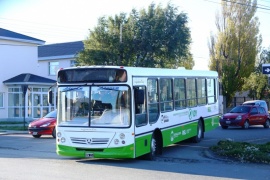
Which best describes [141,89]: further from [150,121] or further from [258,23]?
[258,23]

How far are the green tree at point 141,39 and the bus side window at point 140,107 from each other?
23.5 meters

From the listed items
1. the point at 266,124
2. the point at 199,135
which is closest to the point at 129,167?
the point at 199,135

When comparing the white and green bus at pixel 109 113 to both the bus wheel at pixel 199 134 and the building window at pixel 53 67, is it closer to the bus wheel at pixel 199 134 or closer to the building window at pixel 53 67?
the bus wheel at pixel 199 134

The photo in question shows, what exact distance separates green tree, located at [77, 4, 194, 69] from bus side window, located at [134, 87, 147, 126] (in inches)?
926

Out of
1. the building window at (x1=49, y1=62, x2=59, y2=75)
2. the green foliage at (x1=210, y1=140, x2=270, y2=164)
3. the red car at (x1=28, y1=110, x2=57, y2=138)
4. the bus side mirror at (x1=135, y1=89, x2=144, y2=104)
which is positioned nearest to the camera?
the bus side mirror at (x1=135, y1=89, x2=144, y2=104)

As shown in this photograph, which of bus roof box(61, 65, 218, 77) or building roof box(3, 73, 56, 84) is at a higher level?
building roof box(3, 73, 56, 84)

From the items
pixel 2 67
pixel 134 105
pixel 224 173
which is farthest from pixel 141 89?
pixel 2 67

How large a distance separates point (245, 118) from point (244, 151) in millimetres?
15072

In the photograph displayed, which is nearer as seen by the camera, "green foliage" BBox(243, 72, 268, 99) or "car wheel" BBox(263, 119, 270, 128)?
"car wheel" BBox(263, 119, 270, 128)

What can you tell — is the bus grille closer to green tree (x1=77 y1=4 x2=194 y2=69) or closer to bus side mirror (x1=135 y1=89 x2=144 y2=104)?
bus side mirror (x1=135 y1=89 x2=144 y2=104)

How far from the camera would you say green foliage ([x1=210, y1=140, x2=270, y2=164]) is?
1418 centimetres

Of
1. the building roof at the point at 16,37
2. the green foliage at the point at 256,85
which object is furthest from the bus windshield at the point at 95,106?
the green foliage at the point at 256,85

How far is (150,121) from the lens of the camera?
14453mm

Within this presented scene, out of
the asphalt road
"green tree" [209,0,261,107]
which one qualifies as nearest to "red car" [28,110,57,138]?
the asphalt road
